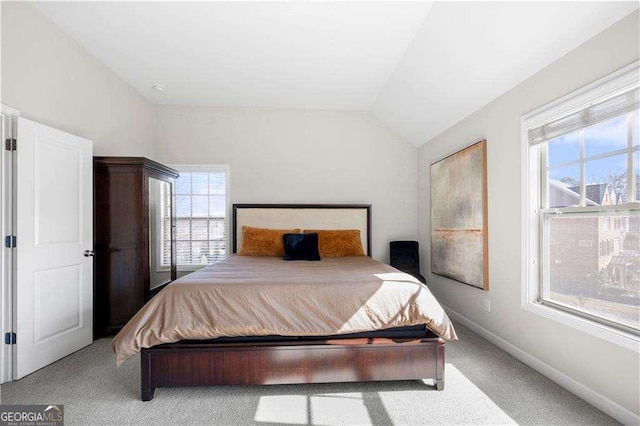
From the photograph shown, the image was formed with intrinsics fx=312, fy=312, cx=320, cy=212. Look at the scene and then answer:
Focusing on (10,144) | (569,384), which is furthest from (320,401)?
(10,144)

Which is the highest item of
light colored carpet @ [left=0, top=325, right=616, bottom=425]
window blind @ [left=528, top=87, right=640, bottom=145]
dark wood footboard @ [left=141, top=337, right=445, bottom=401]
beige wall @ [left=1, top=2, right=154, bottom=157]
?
beige wall @ [left=1, top=2, right=154, bottom=157]

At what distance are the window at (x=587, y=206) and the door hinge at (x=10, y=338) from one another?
4.05 metres

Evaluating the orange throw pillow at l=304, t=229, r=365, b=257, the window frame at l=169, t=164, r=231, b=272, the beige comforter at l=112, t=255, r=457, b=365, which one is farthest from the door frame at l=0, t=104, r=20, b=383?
the orange throw pillow at l=304, t=229, r=365, b=257

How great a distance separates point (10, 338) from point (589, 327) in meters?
4.10

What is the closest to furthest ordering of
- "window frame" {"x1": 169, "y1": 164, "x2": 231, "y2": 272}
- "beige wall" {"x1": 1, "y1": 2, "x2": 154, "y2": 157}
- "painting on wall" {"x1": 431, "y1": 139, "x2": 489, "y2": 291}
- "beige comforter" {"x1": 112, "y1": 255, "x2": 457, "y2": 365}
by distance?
"beige comforter" {"x1": 112, "y1": 255, "x2": 457, "y2": 365} → "beige wall" {"x1": 1, "y1": 2, "x2": 154, "y2": 157} → "painting on wall" {"x1": 431, "y1": 139, "x2": 489, "y2": 291} → "window frame" {"x1": 169, "y1": 164, "x2": 231, "y2": 272}

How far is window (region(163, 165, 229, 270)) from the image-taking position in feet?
15.4

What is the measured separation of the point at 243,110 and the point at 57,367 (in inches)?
146

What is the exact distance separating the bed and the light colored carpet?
0.38 feet

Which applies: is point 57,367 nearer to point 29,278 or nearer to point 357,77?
point 29,278

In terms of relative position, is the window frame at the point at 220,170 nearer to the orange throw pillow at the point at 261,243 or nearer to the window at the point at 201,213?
the window at the point at 201,213

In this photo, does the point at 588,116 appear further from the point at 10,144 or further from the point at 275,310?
the point at 10,144

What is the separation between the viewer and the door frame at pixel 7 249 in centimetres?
233

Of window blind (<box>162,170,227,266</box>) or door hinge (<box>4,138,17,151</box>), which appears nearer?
door hinge (<box>4,138,17,151</box>)

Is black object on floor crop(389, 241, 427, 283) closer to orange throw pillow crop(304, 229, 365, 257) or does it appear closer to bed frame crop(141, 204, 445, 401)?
orange throw pillow crop(304, 229, 365, 257)
